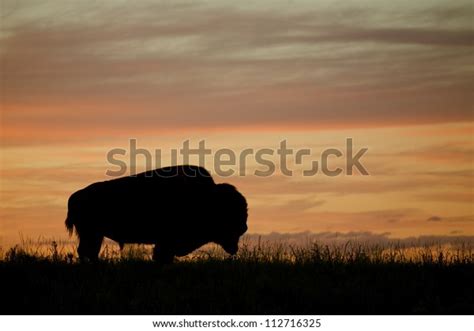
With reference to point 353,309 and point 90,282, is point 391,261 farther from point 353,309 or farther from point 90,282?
point 90,282

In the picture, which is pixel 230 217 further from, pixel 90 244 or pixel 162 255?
pixel 90 244

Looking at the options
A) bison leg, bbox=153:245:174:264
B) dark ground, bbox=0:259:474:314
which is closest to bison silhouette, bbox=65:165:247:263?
bison leg, bbox=153:245:174:264

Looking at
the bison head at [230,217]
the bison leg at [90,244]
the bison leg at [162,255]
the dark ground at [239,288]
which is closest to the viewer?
the dark ground at [239,288]

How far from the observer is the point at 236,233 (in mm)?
15391

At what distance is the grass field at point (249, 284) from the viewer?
1062cm

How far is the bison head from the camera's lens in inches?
606

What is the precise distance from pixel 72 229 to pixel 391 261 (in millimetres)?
6457

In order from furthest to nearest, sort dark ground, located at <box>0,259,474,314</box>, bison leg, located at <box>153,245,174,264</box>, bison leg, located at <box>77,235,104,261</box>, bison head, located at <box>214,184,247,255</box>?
1. bison leg, located at <box>77,235,104,261</box>
2. bison head, located at <box>214,184,247,255</box>
3. bison leg, located at <box>153,245,174,264</box>
4. dark ground, located at <box>0,259,474,314</box>

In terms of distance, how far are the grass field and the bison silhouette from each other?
171cm

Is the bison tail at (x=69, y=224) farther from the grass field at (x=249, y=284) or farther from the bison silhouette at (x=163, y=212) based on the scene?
the grass field at (x=249, y=284)

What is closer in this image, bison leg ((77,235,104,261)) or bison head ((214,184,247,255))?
bison head ((214,184,247,255))

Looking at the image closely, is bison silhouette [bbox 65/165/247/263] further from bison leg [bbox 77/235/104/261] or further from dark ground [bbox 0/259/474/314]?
dark ground [bbox 0/259/474/314]

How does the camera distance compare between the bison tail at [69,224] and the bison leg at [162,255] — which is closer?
the bison leg at [162,255]

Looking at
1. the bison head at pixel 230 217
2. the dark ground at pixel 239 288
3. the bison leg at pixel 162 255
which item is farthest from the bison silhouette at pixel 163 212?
the dark ground at pixel 239 288
